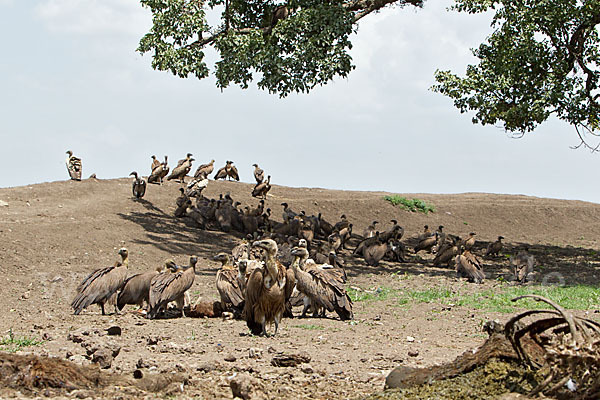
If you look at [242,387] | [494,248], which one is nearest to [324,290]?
[242,387]

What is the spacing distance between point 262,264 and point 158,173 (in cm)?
1752

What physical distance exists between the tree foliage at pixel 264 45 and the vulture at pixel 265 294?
1029cm

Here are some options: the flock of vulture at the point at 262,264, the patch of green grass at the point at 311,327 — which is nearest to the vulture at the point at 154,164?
the flock of vulture at the point at 262,264

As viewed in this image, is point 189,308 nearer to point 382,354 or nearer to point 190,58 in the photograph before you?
point 382,354

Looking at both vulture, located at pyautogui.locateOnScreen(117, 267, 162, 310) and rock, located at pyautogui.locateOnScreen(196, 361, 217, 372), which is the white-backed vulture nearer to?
vulture, located at pyautogui.locateOnScreen(117, 267, 162, 310)

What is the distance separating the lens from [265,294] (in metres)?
9.41

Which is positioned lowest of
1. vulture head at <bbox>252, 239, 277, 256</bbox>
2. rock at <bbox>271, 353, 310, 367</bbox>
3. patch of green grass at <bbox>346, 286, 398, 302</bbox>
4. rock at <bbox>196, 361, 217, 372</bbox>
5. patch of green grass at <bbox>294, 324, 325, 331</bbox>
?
patch of green grass at <bbox>294, 324, 325, 331</bbox>

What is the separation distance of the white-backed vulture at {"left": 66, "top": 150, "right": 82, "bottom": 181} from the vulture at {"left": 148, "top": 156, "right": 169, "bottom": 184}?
2.56 meters

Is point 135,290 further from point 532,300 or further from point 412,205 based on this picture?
point 412,205

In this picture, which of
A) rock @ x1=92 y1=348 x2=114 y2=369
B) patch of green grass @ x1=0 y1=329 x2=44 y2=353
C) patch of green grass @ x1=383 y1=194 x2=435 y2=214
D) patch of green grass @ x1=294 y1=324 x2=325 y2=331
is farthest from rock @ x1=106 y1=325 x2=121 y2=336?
patch of green grass @ x1=383 y1=194 x2=435 y2=214

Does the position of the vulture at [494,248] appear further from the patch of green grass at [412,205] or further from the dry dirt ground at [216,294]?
the patch of green grass at [412,205]

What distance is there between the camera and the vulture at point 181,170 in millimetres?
27688

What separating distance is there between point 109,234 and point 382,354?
494 inches

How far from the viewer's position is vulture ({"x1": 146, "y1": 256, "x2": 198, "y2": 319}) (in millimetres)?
10758
